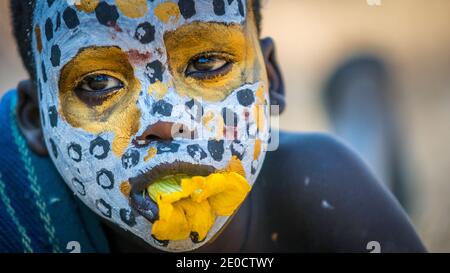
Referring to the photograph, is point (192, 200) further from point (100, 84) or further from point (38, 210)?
point (38, 210)

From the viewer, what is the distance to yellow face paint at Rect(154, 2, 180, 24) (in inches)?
62.2

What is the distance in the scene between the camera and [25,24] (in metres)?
1.82

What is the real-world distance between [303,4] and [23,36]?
2.76 metres

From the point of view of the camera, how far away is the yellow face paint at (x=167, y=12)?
1580mm

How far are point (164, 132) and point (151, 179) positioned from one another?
0.32 feet

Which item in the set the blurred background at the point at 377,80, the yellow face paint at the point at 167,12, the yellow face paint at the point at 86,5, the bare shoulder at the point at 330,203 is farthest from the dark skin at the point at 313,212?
the blurred background at the point at 377,80

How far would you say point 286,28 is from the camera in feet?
13.9

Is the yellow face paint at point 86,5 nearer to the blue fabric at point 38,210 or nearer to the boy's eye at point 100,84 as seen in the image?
the boy's eye at point 100,84

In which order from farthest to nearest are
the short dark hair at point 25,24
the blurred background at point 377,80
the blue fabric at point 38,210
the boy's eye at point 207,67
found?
the blurred background at point 377,80
the blue fabric at point 38,210
the short dark hair at point 25,24
the boy's eye at point 207,67

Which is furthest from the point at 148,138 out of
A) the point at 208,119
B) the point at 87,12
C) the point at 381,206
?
the point at 381,206

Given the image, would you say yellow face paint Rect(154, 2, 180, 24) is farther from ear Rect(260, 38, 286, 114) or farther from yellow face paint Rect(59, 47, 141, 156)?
ear Rect(260, 38, 286, 114)

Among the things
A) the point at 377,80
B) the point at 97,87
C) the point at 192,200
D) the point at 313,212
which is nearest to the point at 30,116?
the point at 97,87

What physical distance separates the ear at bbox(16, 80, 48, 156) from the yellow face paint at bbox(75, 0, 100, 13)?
35cm
